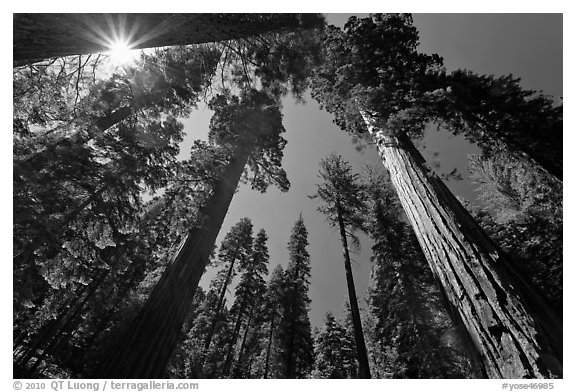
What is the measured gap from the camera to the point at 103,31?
3.20 metres

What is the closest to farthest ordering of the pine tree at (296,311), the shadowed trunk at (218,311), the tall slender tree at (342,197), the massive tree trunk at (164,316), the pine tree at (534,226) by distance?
the massive tree trunk at (164,316)
the pine tree at (534,226)
the tall slender tree at (342,197)
the shadowed trunk at (218,311)
the pine tree at (296,311)

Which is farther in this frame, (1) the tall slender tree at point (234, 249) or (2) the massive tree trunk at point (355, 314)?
(1) the tall slender tree at point (234, 249)

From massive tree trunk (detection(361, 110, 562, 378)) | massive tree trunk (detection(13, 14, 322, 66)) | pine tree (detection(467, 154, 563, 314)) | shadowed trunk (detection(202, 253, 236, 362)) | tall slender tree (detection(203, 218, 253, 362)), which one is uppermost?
tall slender tree (detection(203, 218, 253, 362))

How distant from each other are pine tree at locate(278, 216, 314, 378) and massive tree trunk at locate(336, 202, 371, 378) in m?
10.0

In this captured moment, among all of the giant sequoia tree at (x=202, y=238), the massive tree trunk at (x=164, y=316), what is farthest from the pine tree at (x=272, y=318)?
the massive tree trunk at (x=164, y=316)

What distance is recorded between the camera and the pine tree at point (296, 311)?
72.7ft

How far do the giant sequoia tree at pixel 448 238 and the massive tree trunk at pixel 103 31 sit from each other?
12.1 feet

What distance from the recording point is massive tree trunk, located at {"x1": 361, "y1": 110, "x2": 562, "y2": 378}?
1.89 m

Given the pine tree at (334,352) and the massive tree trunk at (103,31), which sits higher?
the pine tree at (334,352)

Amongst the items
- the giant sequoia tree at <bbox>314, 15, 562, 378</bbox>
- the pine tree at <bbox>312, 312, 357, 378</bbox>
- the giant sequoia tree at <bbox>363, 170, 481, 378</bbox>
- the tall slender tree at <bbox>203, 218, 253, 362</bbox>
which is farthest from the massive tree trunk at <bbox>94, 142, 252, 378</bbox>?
the pine tree at <bbox>312, 312, 357, 378</bbox>

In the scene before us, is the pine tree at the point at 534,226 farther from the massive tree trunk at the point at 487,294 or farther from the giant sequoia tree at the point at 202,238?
the giant sequoia tree at the point at 202,238

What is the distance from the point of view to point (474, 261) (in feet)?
8.25

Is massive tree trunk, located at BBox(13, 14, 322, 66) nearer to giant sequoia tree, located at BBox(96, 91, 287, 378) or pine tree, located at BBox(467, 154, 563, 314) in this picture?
giant sequoia tree, located at BBox(96, 91, 287, 378)
